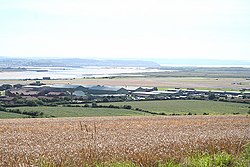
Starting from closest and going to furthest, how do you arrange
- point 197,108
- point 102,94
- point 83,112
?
point 83,112 < point 197,108 < point 102,94

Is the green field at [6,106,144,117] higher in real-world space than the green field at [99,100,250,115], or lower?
higher

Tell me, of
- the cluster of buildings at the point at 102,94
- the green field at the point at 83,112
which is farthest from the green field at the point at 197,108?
the cluster of buildings at the point at 102,94

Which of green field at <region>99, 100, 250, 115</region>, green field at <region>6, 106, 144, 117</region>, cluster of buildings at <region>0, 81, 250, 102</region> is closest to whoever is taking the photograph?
green field at <region>6, 106, 144, 117</region>

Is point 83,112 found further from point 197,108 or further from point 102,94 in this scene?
point 102,94

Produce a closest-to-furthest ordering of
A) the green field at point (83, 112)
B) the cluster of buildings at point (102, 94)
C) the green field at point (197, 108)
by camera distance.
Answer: the green field at point (83, 112)
the green field at point (197, 108)
the cluster of buildings at point (102, 94)

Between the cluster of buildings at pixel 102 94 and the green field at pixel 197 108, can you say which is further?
the cluster of buildings at pixel 102 94

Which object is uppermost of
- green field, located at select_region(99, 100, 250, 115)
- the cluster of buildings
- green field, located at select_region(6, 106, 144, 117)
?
green field, located at select_region(6, 106, 144, 117)

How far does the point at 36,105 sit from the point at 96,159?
47.5 meters

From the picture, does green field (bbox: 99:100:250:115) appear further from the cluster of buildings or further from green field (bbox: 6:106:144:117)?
the cluster of buildings

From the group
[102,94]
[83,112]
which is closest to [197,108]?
[83,112]

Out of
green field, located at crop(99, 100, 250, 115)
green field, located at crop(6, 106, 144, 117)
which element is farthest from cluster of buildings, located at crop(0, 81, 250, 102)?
green field, located at crop(6, 106, 144, 117)

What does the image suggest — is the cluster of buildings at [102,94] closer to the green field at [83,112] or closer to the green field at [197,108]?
the green field at [197,108]

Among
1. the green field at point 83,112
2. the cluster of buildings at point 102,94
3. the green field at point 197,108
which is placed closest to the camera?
the green field at point 83,112

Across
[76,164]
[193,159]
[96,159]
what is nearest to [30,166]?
[76,164]
